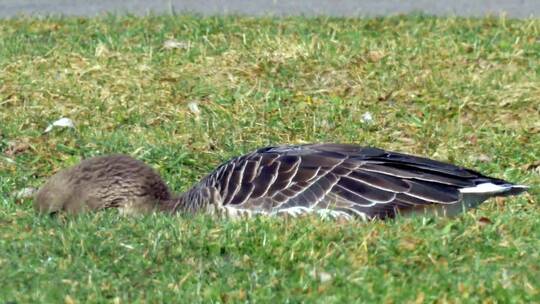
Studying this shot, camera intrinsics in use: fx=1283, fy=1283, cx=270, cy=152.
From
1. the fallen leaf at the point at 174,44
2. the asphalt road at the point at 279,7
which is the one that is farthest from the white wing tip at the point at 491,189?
the asphalt road at the point at 279,7

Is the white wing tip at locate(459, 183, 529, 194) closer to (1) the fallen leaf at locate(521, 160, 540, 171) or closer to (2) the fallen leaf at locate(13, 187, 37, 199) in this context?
(1) the fallen leaf at locate(521, 160, 540, 171)

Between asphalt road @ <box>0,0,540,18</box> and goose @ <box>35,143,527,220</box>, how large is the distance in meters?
4.83

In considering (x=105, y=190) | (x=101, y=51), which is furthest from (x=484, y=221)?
(x=101, y=51)

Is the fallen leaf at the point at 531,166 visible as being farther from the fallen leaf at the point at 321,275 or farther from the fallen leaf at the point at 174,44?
the fallen leaf at the point at 321,275

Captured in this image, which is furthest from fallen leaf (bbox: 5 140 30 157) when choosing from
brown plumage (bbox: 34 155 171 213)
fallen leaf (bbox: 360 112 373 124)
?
fallen leaf (bbox: 360 112 373 124)

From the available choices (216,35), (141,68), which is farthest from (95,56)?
(216,35)

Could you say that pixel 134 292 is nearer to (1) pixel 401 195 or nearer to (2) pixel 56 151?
(1) pixel 401 195

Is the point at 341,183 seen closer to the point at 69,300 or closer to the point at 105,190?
the point at 105,190

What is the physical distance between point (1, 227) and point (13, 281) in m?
1.03

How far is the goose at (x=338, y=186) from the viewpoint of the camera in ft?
20.9

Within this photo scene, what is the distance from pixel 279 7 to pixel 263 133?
3629 mm

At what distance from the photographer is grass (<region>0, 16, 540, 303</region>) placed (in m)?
5.11

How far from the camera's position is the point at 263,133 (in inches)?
336

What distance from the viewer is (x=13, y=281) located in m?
5.11
